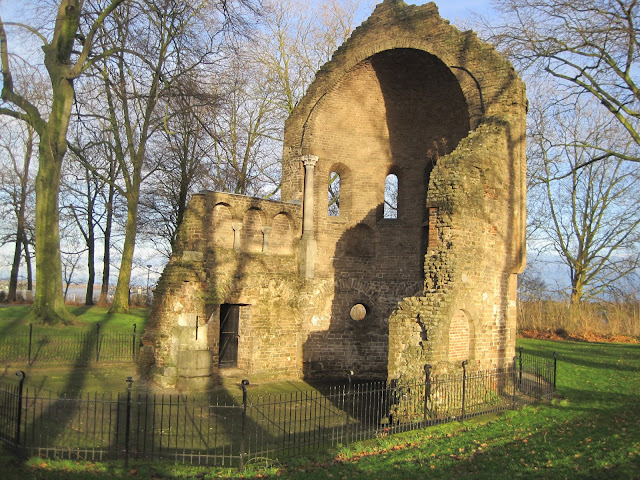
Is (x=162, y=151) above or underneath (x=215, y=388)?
above

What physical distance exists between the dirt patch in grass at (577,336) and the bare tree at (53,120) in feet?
71.4

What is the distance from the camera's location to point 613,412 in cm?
1181

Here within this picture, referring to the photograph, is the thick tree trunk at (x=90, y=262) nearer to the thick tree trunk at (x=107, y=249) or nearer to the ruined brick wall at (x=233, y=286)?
the thick tree trunk at (x=107, y=249)

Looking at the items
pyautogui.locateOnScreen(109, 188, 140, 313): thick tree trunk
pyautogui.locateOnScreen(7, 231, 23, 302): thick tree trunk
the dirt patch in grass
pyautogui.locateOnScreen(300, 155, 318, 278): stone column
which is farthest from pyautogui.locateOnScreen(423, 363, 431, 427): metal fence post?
pyautogui.locateOnScreen(7, 231, 23, 302): thick tree trunk

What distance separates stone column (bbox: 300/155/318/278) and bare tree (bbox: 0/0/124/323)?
8025 mm

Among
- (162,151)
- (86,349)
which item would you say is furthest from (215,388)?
(162,151)

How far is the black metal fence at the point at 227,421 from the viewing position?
343 inches

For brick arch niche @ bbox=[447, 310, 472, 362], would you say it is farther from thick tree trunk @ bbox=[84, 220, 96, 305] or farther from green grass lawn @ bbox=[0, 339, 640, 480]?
thick tree trunk @ bbox=[84, 220, 96, 305]

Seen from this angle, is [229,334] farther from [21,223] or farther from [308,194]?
[21,223]

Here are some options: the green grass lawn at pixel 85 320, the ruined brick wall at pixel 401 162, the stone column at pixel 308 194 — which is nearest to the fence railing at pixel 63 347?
the green grass lawn at pixel 85 320

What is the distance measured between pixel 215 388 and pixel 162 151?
19591 millimetres

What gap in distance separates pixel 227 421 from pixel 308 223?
7258 mm

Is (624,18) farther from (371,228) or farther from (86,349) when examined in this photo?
(86,349)

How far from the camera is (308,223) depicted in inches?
687
